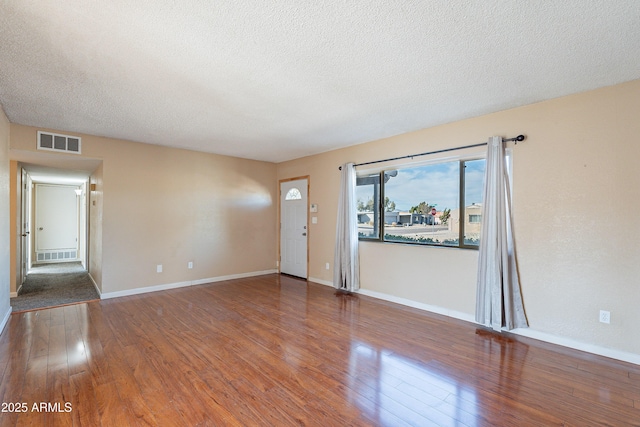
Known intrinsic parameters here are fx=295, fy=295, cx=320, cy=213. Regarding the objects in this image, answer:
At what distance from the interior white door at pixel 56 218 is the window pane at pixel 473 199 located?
32.7 feet

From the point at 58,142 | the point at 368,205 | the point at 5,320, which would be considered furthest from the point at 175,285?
the point at 368,205

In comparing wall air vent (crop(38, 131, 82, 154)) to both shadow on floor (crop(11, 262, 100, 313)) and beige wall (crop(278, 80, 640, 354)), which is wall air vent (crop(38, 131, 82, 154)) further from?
beige wall (crop(278, 80, 640, 354))

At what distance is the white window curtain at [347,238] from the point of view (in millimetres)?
4992

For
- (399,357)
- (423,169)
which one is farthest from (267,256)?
(399,357)

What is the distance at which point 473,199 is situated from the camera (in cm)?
385

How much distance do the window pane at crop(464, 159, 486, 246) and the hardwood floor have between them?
1.12 meters

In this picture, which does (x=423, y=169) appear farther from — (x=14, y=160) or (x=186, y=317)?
(x=14, y=160)

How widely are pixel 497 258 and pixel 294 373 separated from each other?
2541 millimetres

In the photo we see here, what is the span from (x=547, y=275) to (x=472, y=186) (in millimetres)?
1316

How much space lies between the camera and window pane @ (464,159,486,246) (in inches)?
149

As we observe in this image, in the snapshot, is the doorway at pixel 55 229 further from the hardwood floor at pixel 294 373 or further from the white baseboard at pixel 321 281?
the white baseboard at pixel 321 281

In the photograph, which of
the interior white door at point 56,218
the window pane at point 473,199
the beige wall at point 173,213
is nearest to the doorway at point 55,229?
the interior white door at point 56,218

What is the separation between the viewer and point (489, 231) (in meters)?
3.42

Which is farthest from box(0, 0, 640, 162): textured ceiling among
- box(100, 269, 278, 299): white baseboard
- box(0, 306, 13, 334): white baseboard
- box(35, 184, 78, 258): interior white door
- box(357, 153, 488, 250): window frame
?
box(35, 184, 78, 258): interior white door
